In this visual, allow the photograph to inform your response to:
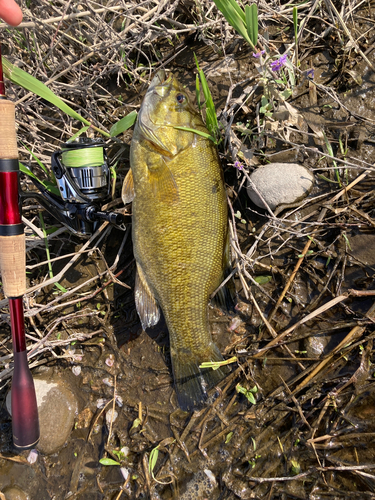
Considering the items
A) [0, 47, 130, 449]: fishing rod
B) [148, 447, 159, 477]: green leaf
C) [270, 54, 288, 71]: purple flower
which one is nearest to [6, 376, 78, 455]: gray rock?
[0, 47, 130, 449]: fishing rod

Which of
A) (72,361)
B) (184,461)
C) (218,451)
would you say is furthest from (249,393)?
(72,361)

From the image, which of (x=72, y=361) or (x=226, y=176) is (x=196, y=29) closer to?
(x=226, y=176)

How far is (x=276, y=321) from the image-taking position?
273 centimetres

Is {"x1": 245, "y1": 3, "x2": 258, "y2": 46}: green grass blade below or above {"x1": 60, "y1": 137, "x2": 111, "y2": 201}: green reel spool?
above

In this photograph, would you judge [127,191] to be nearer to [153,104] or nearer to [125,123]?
[125,123]

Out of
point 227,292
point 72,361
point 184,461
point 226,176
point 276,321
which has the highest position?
point 226,176

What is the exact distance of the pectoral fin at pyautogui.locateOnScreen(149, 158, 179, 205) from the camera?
8.04 feet

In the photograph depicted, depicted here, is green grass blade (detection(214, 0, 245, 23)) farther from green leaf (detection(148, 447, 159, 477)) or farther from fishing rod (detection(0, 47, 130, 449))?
green leaf (detection(148, 447, 159, 477))

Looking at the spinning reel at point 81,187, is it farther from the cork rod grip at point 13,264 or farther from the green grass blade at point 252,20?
the green grass blade at point 252,20

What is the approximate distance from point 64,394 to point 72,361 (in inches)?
11.5

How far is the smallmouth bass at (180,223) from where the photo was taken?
2449 mm

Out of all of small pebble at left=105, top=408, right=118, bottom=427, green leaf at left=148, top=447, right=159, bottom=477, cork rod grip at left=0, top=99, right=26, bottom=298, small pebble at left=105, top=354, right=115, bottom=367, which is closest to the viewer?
cork rod grip at left=0, top=99, right=26, bottom=298

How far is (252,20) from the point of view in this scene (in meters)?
2.24

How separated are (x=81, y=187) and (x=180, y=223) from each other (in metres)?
0.85
